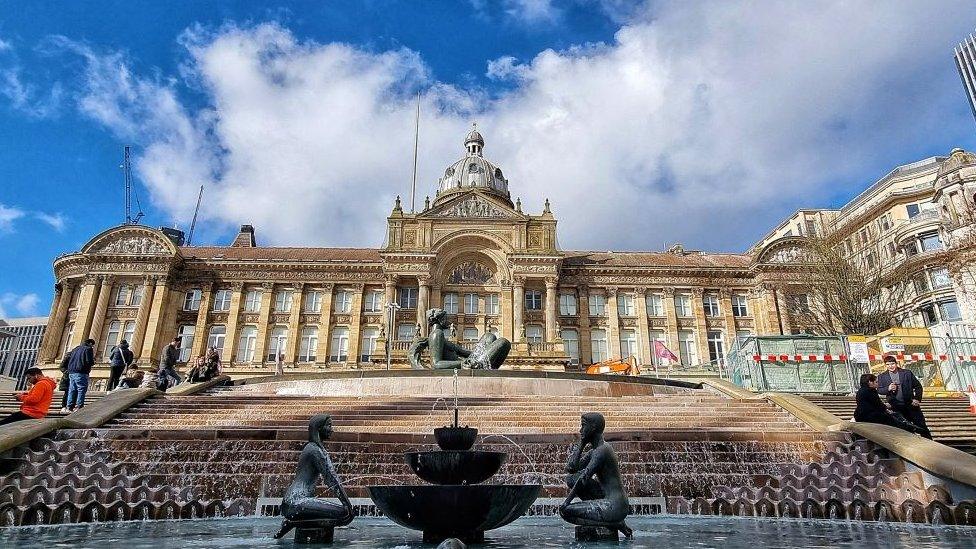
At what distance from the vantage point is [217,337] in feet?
158

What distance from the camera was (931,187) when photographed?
53719mm

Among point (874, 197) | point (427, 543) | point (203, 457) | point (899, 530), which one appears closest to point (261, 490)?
point (203, 457)

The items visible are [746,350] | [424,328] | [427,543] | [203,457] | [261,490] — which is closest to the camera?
[427,543]

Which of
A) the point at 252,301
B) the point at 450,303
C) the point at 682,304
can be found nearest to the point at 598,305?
the point at 682,304

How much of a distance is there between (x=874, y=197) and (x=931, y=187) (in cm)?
1455

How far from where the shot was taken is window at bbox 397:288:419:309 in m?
47.5

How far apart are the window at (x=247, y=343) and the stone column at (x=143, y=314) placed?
7.53m

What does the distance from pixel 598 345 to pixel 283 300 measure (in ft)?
92.2

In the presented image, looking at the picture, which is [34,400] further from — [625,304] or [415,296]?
[625,304]

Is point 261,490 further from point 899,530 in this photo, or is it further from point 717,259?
point 717,259

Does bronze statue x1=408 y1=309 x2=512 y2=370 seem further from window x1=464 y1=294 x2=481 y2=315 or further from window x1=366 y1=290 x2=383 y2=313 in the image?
window x1=366 y1=290 x2=383 y2=313

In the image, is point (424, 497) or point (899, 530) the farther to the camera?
point (899, 530)

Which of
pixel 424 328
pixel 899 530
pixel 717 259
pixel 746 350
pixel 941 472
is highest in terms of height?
pixel 717 259

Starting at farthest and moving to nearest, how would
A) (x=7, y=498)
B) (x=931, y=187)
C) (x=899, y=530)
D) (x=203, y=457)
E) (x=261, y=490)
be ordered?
(x=931, y=187) → (x=203, y=457) → (x=261, y=490) → (x=7, y=498) → (x=899, y=530)
